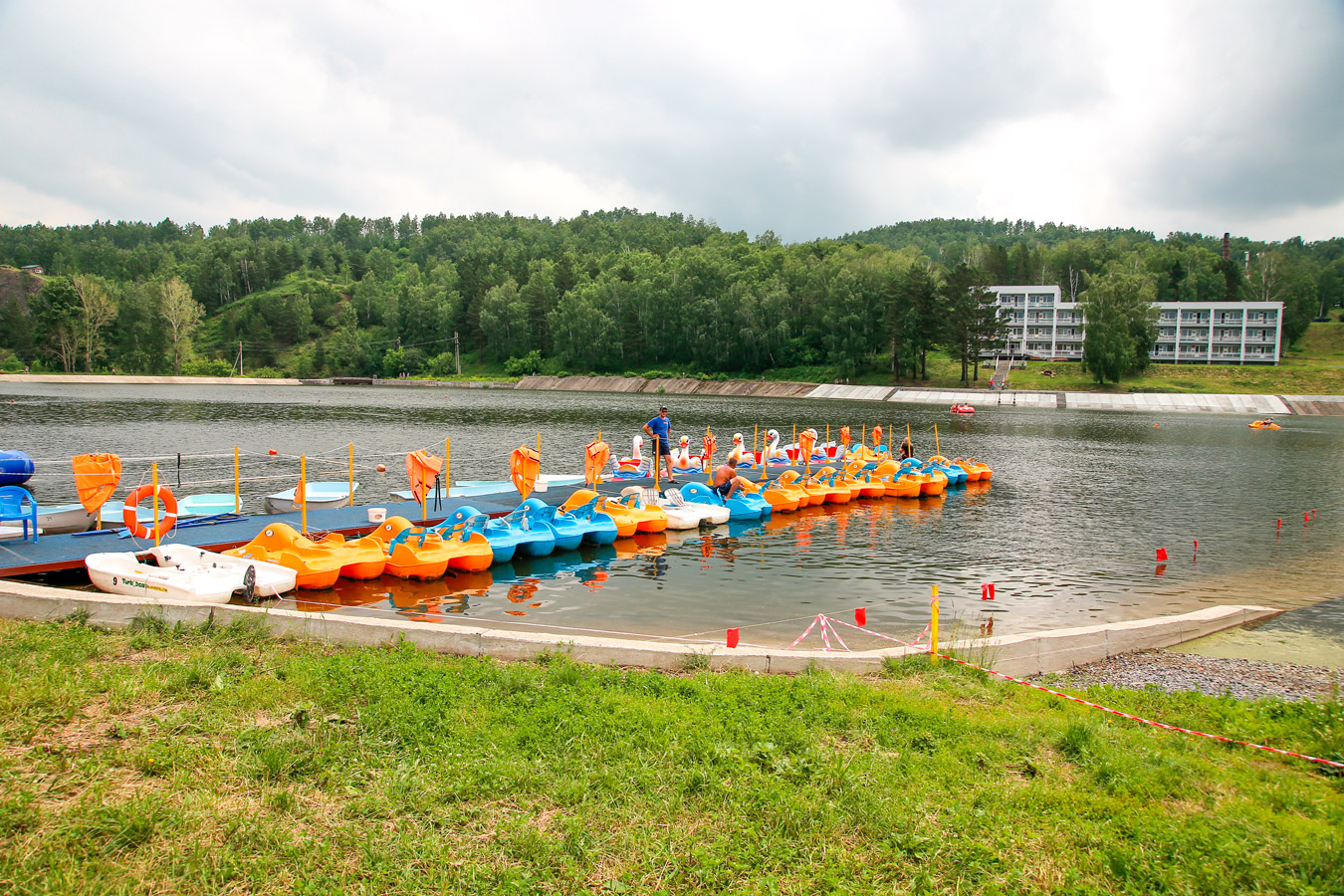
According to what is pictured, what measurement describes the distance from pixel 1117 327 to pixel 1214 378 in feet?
45.4

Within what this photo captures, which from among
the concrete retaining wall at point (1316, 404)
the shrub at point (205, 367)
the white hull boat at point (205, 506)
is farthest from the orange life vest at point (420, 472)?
the shrub at point (205, 367)

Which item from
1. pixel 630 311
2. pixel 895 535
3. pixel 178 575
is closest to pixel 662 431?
pixel 895 535

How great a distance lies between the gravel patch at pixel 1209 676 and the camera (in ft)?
31.9

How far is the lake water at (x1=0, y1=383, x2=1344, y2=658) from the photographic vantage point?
1482cm

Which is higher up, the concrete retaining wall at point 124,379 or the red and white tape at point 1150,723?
the concrete retaining wall at point 124,379

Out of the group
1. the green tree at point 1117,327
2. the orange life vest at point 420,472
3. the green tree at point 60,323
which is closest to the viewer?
the orange life vest at point 420,472

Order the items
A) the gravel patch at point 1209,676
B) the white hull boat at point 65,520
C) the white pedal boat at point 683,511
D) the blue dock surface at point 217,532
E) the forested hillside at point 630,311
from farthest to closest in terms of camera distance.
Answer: the forested hillside at point 630,311 < the white pedal boat at point 683,511 < the white hull boat at point 65,520 < the blue dock surface at point 217,532 < the gravel patch at point 1209,676

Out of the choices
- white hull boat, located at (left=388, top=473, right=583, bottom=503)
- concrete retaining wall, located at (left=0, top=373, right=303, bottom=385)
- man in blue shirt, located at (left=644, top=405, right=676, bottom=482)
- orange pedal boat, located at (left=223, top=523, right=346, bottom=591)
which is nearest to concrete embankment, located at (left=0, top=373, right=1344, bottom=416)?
concrete retaining wall, located at (left=0, top=373, right=303, bottom=385)

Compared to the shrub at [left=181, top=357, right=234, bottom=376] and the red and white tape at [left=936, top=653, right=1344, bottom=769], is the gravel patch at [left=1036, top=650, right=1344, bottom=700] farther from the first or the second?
the shrub at [left=181, top=357, right=234, bottom=376]

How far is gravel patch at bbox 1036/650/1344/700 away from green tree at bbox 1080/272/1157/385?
91467 millimetres

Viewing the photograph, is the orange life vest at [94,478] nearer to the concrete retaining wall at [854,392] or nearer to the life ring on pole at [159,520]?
the life ring on pole at [159,520]

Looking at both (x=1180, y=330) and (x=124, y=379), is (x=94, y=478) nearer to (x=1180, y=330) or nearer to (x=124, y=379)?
(x=124, y=379)

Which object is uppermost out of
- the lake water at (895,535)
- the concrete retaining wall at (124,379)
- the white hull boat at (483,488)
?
the concrete retaining wall at (124,379)

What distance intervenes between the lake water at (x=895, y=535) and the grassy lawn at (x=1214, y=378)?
32.5 m
